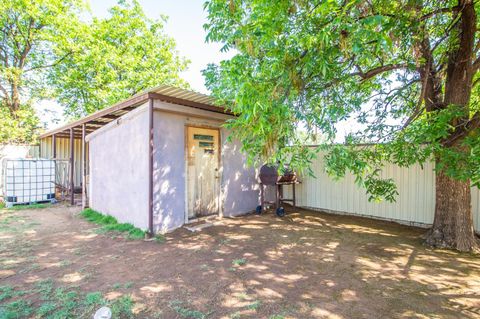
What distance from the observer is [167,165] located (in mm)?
4715

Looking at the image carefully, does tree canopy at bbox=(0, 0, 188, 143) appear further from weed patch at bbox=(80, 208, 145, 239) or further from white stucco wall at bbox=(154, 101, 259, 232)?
white stucco wall at bbox=(154, 101, 259, 232)

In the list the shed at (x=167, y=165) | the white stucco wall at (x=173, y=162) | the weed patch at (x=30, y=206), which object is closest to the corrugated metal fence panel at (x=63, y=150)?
the weed patch at (x=30, y=206)

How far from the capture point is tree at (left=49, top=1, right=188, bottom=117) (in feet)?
42.0

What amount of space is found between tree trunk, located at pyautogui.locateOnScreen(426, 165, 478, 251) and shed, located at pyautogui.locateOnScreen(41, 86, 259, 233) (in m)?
3.79

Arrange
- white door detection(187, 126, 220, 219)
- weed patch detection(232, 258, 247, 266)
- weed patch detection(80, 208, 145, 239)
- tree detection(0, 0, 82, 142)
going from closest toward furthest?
weed patch detection(232, 258, 247, 266), weed patch detection(80, 208, 145, 239), white door detection(187, 126, 220, 219), tree detection(0, 0, 82, 142)

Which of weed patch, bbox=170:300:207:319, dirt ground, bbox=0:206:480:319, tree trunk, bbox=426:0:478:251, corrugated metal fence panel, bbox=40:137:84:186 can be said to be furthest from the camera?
corrugated metal fence panel, bbox=40:137:84:186

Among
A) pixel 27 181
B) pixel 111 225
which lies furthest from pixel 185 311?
pixel 27 181

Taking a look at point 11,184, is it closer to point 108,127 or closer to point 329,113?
point 108,127

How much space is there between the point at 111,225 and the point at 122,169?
3.96ft

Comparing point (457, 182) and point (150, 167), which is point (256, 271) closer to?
point (150, 167)

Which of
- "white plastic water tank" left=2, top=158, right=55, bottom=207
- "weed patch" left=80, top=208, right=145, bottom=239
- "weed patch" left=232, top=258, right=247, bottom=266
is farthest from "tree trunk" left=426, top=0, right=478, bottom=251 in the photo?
"white plastic water tank" left=2, top=158, right=55, bottom=207

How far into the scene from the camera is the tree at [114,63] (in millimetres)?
12812

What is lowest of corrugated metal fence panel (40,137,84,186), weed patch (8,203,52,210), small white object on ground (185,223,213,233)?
weed patch (8,203,52,210)

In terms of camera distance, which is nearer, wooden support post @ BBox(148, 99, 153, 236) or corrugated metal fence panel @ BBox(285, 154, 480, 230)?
wooden support post @ BBox(148, 99, 153, 236)
